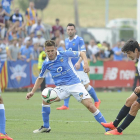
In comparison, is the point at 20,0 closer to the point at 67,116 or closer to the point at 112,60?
the point at 112,60

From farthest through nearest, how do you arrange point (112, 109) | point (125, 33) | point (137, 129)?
point (125, 33), point (112, 109), point (137, 129)

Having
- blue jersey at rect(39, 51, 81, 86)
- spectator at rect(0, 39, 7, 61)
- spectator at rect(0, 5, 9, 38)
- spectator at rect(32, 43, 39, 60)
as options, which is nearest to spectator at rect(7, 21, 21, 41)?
spectator at rect(0, 5, 9, 38)

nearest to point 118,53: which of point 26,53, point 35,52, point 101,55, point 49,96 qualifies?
point 101,55

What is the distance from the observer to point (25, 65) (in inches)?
821

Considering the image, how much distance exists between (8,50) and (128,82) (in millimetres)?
6457

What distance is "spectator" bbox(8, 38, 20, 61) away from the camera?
20.5 metres

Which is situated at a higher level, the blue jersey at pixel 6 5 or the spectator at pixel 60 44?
the blue jersey at pixel 6 5

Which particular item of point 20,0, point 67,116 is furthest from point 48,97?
point 20,0

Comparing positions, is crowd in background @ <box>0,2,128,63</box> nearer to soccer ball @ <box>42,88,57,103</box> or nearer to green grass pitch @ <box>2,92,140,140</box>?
green grass pitch @ <box>2,92,140,140</box>

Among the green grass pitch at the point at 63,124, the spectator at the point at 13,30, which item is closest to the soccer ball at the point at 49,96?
the green grass pitch at the point at 63,124

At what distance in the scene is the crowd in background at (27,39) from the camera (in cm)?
2066

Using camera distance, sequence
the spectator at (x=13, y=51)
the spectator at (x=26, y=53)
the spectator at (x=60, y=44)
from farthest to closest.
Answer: the spectator at (x=26, y=53), the spectator at (x=13, y=51), the spectator at (x=60, y=44)

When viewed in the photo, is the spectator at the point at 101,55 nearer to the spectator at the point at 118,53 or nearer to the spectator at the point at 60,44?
the spectator at the point at 118,53

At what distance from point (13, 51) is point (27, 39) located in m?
1.19
